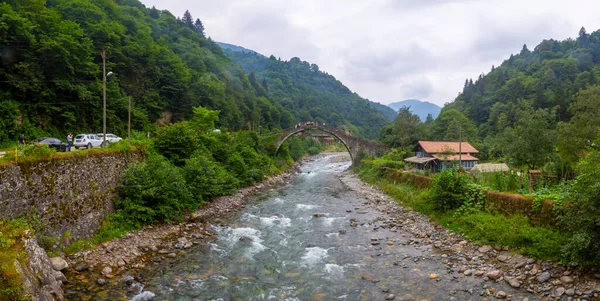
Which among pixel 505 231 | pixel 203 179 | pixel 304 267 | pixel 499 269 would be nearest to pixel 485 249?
pixel 505 231

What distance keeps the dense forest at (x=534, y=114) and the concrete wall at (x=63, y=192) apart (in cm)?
2634

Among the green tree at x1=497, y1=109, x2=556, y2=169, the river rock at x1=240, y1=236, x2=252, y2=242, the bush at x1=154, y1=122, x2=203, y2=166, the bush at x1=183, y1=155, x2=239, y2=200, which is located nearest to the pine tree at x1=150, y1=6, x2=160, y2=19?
the bush at x1=154, y1=122, x2=203, y2=166

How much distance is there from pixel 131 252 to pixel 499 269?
14178 mm

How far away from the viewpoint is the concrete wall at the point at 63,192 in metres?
10.5

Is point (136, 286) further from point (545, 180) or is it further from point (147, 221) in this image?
point (545, 180)

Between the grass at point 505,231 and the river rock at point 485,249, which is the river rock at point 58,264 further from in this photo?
the grass at point 505,231

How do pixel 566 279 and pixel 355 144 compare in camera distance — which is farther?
pixel 355 144

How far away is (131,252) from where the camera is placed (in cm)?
1286

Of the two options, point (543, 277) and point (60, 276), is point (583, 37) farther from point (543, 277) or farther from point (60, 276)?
point (60, 276)

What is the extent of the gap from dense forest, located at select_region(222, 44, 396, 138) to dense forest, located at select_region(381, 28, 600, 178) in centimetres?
5062

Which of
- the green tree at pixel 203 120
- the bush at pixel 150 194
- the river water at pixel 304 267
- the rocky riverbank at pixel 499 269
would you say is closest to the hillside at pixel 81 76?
the green tree at pixel 203 120

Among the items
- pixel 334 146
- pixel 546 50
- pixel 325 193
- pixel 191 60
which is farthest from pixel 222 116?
pixel 546 50

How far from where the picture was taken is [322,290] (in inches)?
426

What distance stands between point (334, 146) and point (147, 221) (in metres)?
90.4
